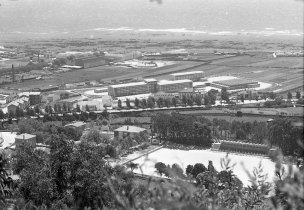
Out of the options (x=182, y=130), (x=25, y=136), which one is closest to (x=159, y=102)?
(x=182, y=130)

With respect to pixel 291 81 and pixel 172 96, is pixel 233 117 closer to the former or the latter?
pixel 172 96

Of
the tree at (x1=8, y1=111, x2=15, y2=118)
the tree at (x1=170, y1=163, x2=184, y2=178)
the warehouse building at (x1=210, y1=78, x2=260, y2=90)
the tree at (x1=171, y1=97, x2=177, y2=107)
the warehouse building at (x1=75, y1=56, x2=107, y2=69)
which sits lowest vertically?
the tree at (x1=8, y1=111, x2=15, y2=118)

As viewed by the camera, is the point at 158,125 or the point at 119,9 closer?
the point at 158,125

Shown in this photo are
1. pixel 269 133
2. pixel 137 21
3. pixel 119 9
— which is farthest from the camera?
pixel 119 9

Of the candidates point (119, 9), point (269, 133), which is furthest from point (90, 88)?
point (119, 9)

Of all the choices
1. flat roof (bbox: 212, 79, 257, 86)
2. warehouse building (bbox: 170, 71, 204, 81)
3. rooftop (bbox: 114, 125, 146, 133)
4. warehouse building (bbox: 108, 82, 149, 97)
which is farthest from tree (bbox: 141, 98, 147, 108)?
warehouse building (bbox: 170, 71, 204, 81)

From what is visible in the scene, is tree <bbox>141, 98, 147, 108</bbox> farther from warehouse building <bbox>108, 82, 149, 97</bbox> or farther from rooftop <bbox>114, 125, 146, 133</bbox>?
rooftop <bbox>114, 125, 146, 133</bbox>
